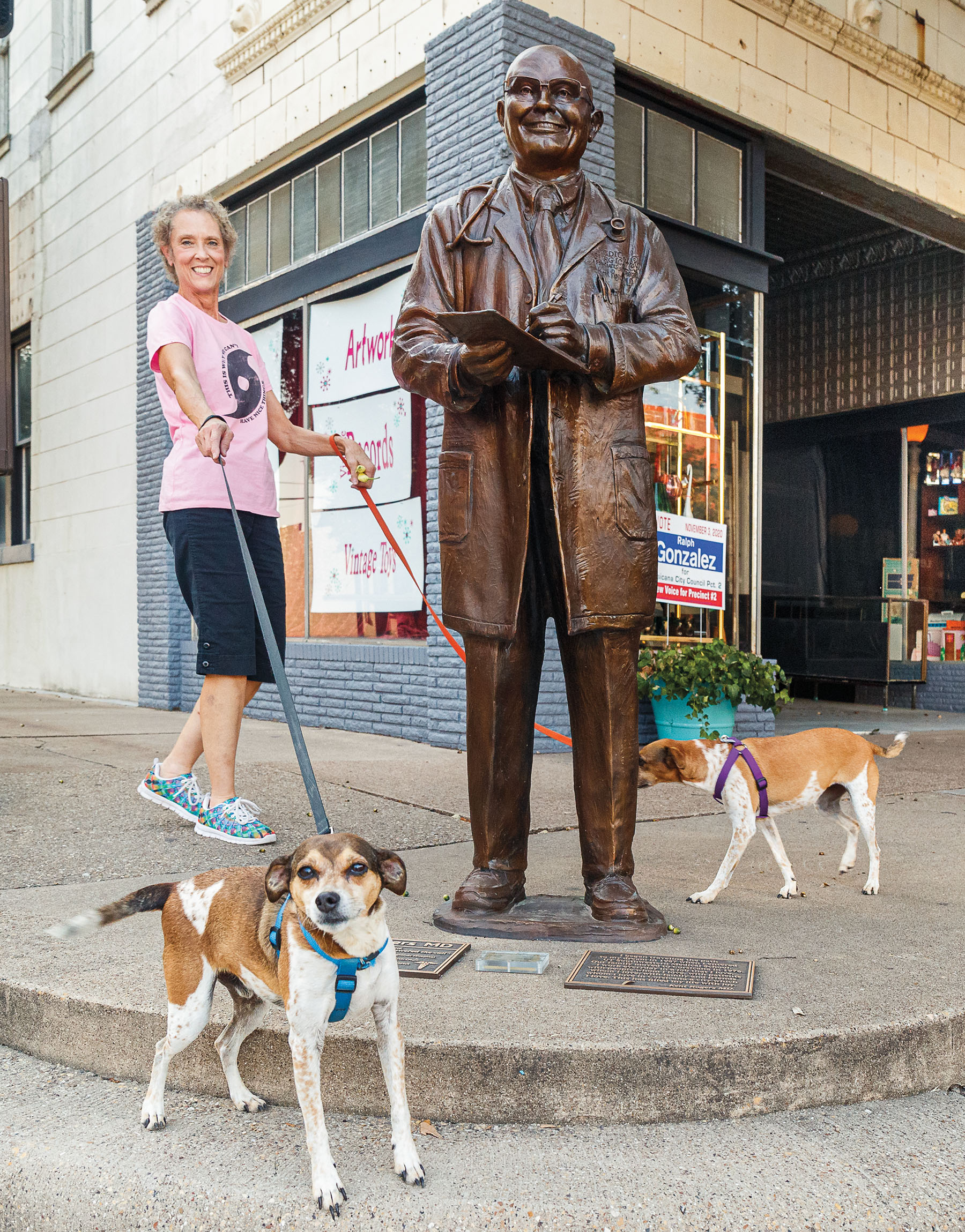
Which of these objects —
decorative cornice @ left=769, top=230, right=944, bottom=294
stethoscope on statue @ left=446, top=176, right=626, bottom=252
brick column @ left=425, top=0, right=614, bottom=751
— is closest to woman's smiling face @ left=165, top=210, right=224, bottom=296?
stethoscope on statue @ left=446, top=176, right=626, bottom=252

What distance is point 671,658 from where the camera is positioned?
24.8ft

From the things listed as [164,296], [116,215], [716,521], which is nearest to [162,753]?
[716,521]

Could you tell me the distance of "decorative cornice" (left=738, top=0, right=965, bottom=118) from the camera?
878 centimetres

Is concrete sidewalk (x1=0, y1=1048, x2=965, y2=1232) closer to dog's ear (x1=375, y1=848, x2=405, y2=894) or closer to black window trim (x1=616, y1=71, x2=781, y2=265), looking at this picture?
dog's ear (x1=375, y1=848, x2=405, y2=894)

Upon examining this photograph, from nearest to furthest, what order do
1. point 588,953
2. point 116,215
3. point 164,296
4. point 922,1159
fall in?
1. point 922,1159
2. point 588,953
3. point 164,296
4. point 116,215

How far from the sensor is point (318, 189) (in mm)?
9539

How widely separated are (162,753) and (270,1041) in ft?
16.6

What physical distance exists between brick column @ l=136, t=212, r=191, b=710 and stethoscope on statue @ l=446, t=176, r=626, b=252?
25.6 feet

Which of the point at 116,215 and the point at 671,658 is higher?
the point at 116,215

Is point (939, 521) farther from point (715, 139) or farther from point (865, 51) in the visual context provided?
point (715, 139)

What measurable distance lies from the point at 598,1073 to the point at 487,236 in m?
2.40

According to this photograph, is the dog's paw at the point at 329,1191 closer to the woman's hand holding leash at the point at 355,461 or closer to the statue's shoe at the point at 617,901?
the statue's shoe at the point at 617,901

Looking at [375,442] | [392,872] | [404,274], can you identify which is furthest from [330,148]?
[392,872]

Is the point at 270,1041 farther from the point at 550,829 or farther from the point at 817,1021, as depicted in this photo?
the point at 550,829
